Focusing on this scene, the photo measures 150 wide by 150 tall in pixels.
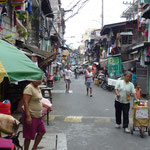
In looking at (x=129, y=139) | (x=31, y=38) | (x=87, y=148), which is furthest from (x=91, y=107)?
(x=31, y=38)

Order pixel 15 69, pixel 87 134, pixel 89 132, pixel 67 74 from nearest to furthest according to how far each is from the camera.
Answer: pixel 15 69 < pixel 87 134 < pixel 89 132 < pixel 67 74

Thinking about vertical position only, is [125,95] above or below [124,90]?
below

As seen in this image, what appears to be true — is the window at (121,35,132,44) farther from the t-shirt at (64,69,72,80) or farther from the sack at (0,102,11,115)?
the sack at (0,102,11,115)

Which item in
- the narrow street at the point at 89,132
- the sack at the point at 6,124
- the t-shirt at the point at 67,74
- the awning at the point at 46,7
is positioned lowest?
the narrow street at the point at 89,132

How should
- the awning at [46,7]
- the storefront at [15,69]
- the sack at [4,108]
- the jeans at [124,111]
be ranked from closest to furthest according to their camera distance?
the storefront at [15,69]
the sack at [4,108]
the jeans at [124,111]
the awning at [46,7]

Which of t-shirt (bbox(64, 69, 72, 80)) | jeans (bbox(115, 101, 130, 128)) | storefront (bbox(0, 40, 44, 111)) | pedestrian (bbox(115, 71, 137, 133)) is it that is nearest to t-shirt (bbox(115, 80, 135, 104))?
pedestrian (bbox(115, 71, 137, 133))

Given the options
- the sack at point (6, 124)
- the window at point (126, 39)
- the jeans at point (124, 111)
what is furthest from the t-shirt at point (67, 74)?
the sack at point (6, 124)

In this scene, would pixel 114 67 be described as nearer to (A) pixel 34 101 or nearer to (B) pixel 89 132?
(B) pixel 89 132

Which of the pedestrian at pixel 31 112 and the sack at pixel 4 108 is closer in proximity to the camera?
the sack at pixel 4 108

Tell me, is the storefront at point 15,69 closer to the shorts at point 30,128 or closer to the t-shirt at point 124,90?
the shorts at point 30,128

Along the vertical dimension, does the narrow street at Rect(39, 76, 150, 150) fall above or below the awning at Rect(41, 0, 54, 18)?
below

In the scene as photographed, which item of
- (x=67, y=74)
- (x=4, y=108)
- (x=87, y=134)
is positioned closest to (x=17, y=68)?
(x=4, y=108)

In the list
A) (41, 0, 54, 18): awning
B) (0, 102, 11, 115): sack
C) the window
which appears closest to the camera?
(0, 102, 11, 115): sack

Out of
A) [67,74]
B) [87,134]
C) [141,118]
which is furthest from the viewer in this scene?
[67,74]
